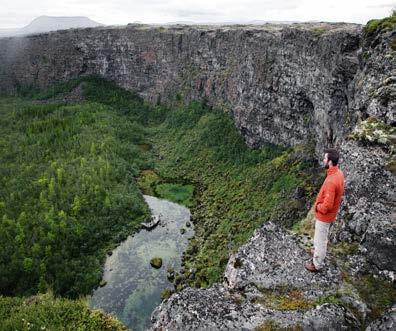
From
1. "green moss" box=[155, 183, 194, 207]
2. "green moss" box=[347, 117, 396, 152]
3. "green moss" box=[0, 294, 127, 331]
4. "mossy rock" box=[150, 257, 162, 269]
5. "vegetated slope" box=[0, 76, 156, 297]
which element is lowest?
"mossy rock" box=[150, 257, 162, 269]

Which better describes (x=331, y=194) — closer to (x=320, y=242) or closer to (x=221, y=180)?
(x=320, y=242)

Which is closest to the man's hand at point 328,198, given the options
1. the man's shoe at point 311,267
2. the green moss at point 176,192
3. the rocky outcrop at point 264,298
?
the man's shoe at point 311,267

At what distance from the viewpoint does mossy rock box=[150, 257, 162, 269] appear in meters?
30.0

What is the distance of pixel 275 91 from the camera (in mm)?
37031

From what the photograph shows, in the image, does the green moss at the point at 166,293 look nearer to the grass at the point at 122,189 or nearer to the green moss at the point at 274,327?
the grass at the point at 122,189

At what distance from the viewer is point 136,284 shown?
28.4 m

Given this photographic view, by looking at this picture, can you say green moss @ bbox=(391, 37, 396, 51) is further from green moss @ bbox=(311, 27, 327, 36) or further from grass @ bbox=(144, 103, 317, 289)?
green moss @ bbox=(311, 27, 327, 36)

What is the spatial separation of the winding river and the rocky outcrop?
1608 cm

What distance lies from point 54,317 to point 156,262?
12.1m

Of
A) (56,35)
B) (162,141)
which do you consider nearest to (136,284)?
(162,141)

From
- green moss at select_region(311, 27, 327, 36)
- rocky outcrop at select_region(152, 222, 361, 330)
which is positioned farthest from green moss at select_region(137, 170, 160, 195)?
rocky outcrop at select_region(152, 222, 361, 330)

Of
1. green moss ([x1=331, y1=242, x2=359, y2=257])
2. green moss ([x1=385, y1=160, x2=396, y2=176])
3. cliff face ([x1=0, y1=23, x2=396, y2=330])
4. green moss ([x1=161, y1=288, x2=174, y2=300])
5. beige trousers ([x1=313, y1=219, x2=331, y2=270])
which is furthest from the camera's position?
green moss ([x1=161, y1=288, x2=174, y2=300])

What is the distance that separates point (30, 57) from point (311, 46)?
65.2 m

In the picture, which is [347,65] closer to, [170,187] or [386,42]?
[386,42]
